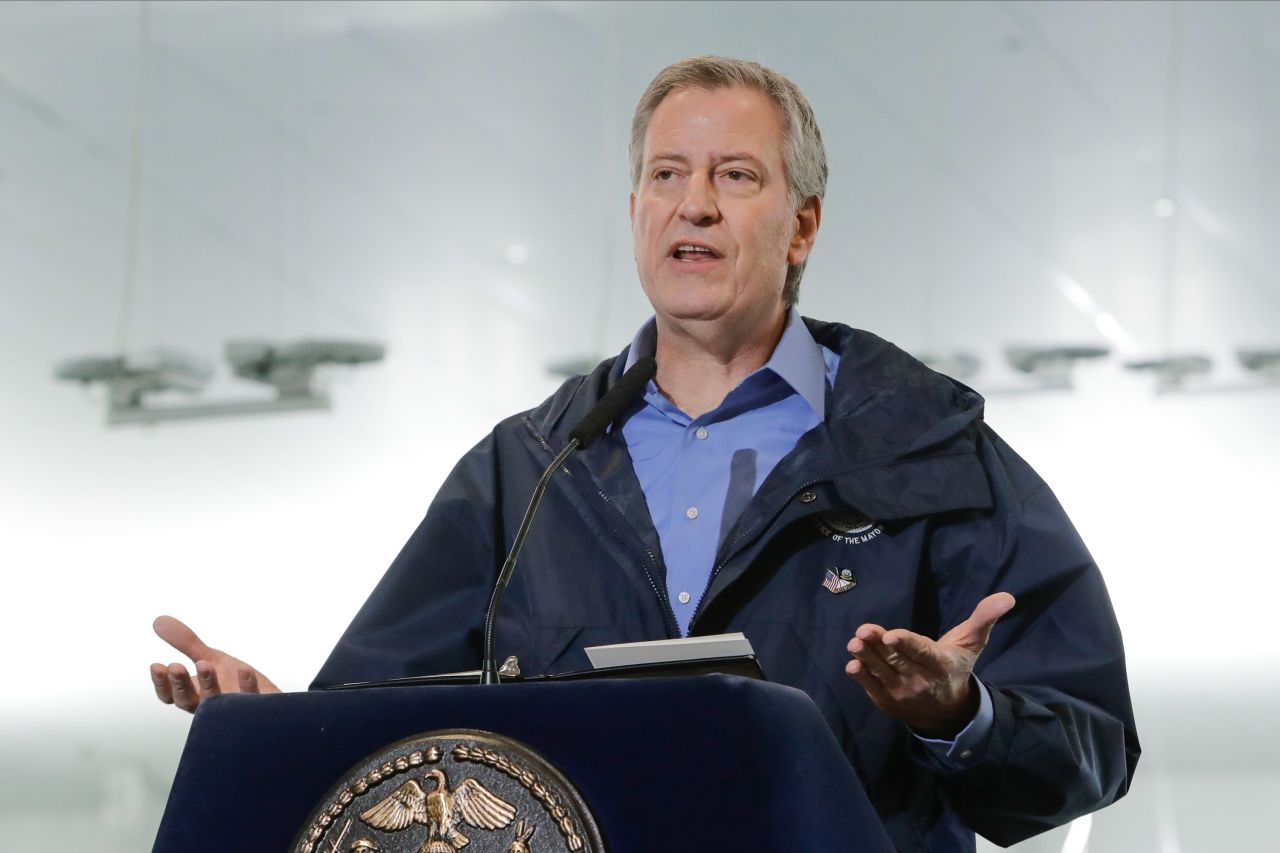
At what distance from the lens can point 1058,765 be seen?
1.19 m

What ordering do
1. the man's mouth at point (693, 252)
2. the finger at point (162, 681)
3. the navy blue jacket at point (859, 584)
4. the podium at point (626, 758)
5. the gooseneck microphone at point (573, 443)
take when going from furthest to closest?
the man's mouth at point (693, 252) → the navy blue jacket at point (859, 584) → the finger at point (162, 681) → the gooseneck microphone at point (573, 443) → the podium at point (626, 758)

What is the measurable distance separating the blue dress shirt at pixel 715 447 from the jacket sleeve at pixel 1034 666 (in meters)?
0.18

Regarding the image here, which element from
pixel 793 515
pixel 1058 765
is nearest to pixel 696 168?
pixel 793 515

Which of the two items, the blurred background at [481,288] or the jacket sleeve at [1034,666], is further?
the blurred background at [481,288]

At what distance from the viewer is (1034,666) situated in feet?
4.33

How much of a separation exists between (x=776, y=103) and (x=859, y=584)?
1.67ft

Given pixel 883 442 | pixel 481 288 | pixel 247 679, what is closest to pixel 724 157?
pixel 883 442

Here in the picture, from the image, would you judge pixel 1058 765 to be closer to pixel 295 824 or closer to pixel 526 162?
pixel 295 824

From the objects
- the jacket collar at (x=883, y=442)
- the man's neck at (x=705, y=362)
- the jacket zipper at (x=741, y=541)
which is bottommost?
the jacket zipper at (x=741, y=541)

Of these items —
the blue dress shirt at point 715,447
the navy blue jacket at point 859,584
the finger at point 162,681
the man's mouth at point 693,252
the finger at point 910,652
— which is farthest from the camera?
the man's mouth at point 693,252

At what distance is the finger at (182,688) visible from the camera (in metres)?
1.19

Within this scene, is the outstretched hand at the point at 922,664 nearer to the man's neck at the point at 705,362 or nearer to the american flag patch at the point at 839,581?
the american flag patch at the point at 839,581

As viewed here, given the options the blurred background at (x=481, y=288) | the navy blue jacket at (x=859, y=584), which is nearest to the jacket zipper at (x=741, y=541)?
the navy blue jacket at (x=859, y=584)

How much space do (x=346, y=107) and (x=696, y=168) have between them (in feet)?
7.54
